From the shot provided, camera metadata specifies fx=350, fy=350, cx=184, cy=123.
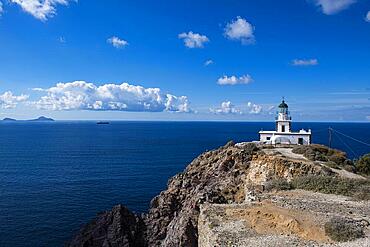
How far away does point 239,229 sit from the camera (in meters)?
17.3

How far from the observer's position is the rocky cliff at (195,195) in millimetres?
29312

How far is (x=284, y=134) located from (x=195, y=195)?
2009 cm

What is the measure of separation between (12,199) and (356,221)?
44646mm

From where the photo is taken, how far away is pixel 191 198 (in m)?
35.0

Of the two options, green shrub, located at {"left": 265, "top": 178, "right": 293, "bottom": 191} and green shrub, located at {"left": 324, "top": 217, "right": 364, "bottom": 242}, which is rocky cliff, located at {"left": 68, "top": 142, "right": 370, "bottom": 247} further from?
green shrub, located at {"left": 324, "top": 217, "right": 364, "bottom": 242}

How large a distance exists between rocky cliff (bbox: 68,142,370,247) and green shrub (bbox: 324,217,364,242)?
881 centimetres

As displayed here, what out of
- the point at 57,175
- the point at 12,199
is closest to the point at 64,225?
the point at 12,199

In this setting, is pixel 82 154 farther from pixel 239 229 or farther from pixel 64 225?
pixel 239 229

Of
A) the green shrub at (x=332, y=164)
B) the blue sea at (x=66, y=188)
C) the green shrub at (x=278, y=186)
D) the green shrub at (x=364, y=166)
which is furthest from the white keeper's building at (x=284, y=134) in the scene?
the green shrub at (x=278, y=186)

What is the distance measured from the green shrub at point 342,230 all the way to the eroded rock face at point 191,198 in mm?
12077

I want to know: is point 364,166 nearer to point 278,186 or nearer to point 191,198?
point 278,186

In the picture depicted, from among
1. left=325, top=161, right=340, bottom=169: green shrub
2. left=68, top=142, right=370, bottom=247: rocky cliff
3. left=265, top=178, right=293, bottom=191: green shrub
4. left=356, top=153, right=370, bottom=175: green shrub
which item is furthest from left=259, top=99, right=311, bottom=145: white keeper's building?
left=265, top=178, right=293, bottom=191: green shrub

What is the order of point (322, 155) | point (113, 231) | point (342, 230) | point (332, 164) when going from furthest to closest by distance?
point (322, 155)
point (113, 231)
point (332, 164)
point (342, 230)

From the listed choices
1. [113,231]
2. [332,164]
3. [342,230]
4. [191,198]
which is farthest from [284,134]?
[342,230]
